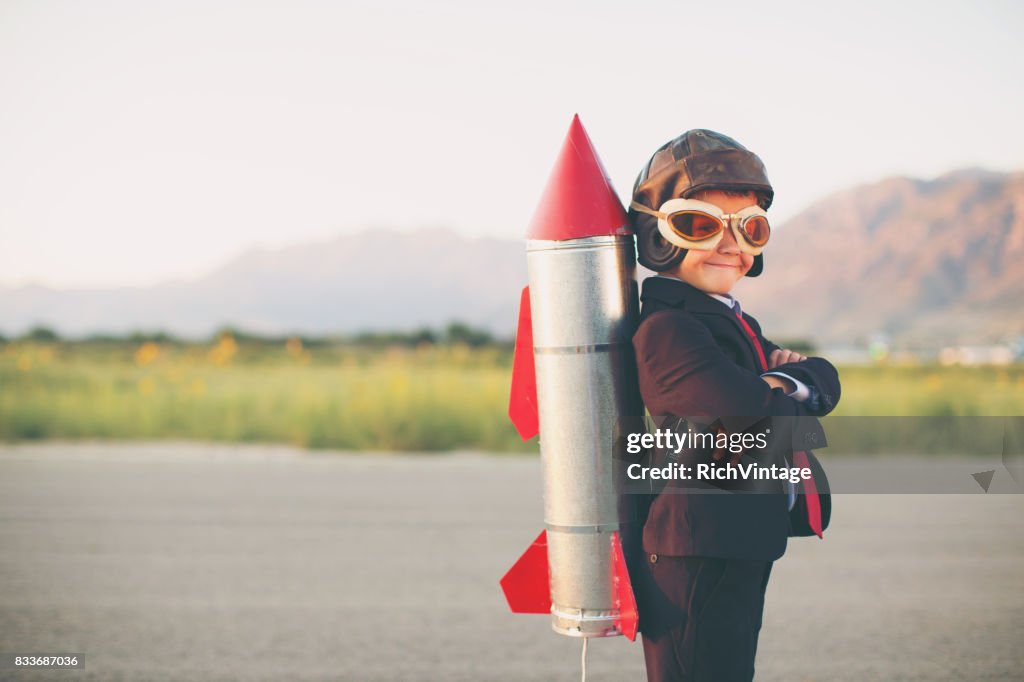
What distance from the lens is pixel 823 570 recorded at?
6.46 m

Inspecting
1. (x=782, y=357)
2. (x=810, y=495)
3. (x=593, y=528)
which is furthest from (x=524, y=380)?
(x=810, y=495)

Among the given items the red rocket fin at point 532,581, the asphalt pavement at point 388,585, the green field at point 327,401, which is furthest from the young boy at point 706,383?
the green field at point 327,401

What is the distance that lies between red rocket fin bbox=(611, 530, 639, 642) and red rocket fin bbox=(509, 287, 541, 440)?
0.37 m

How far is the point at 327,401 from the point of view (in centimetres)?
1375

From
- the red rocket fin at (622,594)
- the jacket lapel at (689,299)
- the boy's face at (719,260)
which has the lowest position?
the red rocket fin at (622,594)

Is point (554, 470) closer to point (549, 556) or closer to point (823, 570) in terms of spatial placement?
point (549, 556)

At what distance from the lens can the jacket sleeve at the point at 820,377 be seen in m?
2.52

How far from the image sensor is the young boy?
2432 mm

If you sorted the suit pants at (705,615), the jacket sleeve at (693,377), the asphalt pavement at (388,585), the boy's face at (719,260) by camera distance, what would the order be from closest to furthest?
the jacket sleeve at (693,377), the suit pants at (705,615), the boy's face at (719,260), the asphalt pavement at (388,585)

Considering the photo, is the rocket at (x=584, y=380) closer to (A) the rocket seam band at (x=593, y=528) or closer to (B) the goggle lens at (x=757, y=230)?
(A) the rocket seam band at (x=593, y=528)

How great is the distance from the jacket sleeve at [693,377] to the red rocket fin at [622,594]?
1.21 ft

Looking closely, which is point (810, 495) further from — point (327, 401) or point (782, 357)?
point (327, 401)

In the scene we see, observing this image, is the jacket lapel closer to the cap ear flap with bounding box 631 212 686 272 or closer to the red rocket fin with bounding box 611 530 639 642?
the cap ear flap with bounding box 631 212 686 272

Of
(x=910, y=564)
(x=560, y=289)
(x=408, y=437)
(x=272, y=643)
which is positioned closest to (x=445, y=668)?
(x=272, y=643)
